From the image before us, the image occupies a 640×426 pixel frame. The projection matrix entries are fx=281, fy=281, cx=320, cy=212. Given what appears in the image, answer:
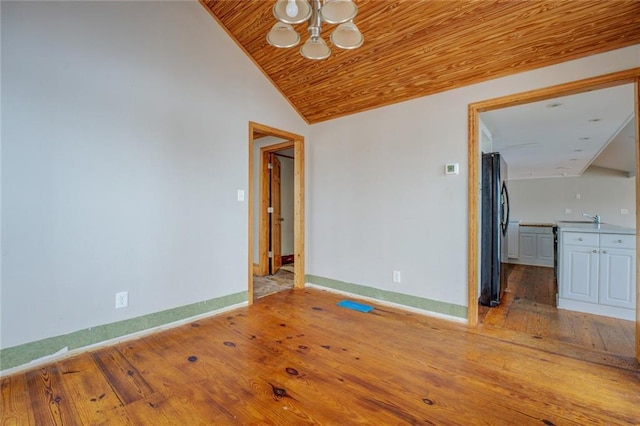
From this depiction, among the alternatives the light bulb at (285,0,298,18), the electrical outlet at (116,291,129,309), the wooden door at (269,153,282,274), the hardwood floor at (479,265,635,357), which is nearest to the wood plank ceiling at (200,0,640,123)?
the light bulb at (285,0,298,18)

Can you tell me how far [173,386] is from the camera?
173 cm

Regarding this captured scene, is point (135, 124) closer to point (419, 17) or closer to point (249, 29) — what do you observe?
point (249, 29)

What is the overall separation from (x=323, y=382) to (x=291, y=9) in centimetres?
217

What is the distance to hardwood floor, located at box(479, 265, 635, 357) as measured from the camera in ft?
7.73

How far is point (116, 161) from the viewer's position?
2256mm

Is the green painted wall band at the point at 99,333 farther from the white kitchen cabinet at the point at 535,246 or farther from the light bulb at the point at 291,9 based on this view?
the white kitchen cabinet at the point at 535,246

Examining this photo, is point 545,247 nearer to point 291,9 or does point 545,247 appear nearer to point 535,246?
point 535,246

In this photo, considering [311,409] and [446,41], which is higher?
[446,41]

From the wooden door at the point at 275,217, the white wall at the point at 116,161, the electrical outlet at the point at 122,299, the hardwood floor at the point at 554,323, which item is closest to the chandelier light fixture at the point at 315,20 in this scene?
the white wall at the point at 116,161

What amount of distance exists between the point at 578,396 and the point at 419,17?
2.74m

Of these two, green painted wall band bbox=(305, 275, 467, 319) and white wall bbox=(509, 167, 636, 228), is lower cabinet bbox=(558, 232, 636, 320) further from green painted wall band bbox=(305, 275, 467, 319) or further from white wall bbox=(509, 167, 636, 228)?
white wall bbox=(509, 167, 636, 228)

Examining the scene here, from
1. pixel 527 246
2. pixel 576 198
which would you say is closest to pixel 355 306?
pixel 527 246

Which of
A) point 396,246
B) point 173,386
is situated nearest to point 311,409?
point 173,386

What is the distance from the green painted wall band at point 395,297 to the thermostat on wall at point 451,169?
1295 millimetres
